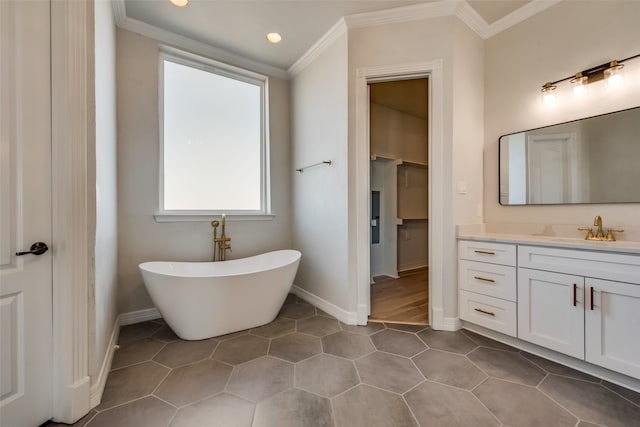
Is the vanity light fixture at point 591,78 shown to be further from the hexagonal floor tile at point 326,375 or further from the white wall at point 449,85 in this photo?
the hexagonal floor tile at point 326,375

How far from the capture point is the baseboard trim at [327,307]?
2.31 m

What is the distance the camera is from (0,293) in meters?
1.05

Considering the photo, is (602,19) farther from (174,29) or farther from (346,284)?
(174,29)

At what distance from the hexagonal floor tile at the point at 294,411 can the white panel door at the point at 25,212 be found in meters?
1.04

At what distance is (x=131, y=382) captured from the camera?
151cm

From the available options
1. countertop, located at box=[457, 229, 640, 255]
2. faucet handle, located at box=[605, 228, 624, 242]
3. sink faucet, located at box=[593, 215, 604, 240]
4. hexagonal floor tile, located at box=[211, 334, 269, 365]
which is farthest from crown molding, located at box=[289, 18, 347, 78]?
hexagonal floor tile, located at box=[211, 334, 269, 365]

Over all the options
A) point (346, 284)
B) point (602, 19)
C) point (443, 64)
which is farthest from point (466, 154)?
point (346, 284)

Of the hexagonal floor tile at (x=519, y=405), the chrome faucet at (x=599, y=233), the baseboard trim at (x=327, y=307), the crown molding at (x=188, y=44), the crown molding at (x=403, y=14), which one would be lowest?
the hexagonal floor tile at (x=519, y=405)

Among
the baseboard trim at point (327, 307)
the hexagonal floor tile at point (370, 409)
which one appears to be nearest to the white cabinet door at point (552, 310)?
the hexagonal floor tile at point (370, 409)

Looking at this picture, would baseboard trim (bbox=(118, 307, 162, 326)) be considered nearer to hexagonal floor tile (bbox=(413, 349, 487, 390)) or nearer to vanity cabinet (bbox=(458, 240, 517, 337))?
hexagonal floor tile (bbox=(413, 349, 487, 390))

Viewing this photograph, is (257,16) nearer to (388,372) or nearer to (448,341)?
(388,372)

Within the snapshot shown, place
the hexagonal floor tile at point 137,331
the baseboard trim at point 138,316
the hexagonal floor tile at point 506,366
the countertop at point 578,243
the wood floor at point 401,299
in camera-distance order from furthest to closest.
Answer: the wood floor at point 401,299, the baseboard trim at point 138,316, the hexagonal floor tile at point 137,331, the hexagonal floor tile at point 506,366, the countertop at point 578,243

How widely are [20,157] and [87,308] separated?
2.51 ft

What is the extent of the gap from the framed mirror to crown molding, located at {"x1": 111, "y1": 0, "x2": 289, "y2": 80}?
2.74m
